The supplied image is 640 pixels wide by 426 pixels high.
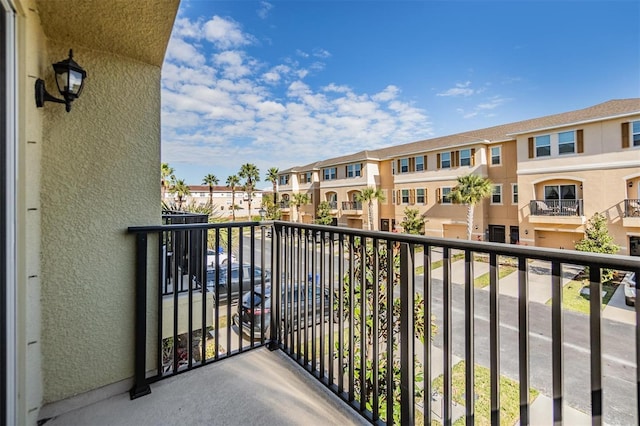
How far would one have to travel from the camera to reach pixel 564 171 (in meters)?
13.0

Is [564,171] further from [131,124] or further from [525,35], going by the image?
[131,124]

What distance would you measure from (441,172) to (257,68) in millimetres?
11547

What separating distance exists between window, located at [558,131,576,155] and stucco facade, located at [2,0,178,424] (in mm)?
16220

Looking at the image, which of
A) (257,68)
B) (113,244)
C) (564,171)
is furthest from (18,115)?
(564,171)

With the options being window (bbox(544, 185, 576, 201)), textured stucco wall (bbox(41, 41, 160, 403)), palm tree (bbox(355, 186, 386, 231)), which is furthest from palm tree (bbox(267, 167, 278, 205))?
textured stucco wall (bbox(41, 41, 160, 403))

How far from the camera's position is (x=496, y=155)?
51.5 feet

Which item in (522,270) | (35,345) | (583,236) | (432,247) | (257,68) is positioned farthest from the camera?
(583,236)

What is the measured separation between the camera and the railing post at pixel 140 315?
1844mm

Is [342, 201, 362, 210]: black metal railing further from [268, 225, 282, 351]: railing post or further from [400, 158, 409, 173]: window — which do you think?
[268, 225, 282, 351]: railing post

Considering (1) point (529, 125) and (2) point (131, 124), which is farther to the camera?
(1) point (529, 125)

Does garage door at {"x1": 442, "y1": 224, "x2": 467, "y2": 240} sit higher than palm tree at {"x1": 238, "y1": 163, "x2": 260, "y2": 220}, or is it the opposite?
palm tree at {"x1": 238, "y1": 163, "x2": 260, "y2": 220}

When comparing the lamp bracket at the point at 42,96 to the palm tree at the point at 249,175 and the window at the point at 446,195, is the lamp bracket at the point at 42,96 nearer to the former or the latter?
the window at the point at 446,195

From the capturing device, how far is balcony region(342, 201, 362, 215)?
2133cm

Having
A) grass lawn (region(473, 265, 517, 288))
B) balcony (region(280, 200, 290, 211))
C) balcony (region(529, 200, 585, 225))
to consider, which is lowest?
grass lawn (region(473, 265, 517, 288))
